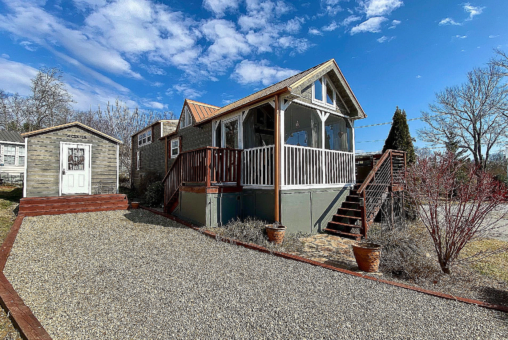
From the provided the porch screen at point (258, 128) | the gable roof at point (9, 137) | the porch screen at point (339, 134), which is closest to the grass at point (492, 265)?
the porch screen at point (339, 134)

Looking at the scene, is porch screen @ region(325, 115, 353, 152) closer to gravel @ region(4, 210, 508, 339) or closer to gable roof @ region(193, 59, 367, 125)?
gable roof @ region(193, 59, 367, 125)

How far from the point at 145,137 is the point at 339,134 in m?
13.7

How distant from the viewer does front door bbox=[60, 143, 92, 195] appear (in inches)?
400

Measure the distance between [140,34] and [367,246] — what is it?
959cm

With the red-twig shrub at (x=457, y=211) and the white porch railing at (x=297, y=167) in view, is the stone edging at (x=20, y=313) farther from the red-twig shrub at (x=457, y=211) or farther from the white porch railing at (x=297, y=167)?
the red-twig shrub at (x=457, y=211)

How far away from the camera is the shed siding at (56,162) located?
9523 mm

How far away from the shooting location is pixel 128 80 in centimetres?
2070

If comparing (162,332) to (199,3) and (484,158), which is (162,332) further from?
(484,158)

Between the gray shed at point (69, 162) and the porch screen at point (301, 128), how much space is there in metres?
8.04

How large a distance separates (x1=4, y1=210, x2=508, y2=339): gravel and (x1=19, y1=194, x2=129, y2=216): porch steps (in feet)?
13.4

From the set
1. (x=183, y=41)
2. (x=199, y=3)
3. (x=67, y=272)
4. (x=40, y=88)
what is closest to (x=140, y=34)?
(x=183, y=41)

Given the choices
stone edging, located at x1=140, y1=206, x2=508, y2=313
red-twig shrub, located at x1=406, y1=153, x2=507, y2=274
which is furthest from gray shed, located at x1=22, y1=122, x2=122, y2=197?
red-twig shrub, located at x1=406, y1=153, x2=507, y2=274

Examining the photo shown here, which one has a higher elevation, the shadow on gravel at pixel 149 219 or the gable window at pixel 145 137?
the gable window at pixel 145 137

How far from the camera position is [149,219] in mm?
8172
